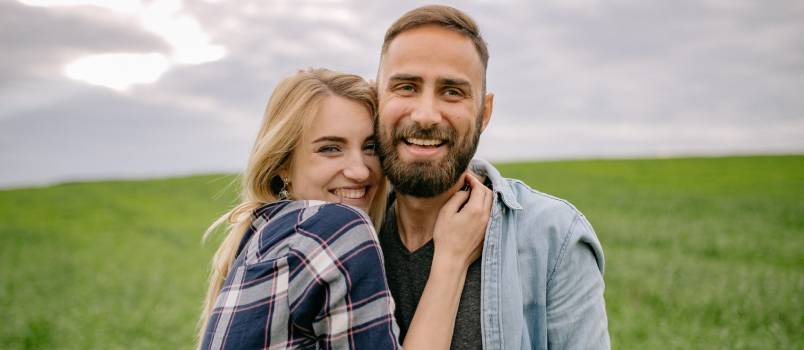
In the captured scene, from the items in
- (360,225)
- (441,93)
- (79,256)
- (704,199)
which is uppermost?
(441,93)

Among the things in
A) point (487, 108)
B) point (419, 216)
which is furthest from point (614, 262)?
point (419, 216)

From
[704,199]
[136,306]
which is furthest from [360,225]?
[704,199]

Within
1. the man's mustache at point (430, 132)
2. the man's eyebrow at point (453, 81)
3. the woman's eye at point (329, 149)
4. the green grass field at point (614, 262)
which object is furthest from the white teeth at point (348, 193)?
the green grass field at point (614, 262)

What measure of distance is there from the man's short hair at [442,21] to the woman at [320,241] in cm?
45

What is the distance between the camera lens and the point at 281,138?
124 inches

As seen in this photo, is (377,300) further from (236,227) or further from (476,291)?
(236,227)

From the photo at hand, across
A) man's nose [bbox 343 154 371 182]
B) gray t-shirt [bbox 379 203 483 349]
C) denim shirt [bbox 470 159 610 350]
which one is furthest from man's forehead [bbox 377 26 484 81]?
gray t-shirt [bbox 379 203 483 349]

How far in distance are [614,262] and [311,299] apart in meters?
12.1

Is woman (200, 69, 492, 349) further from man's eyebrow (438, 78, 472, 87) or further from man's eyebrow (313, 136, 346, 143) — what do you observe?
man's eyebrow (438, 78, 472, 87)

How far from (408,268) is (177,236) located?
23161 millimetres

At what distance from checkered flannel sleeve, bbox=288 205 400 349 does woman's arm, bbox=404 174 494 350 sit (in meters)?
0.24

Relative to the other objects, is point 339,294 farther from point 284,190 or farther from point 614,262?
point 614,262

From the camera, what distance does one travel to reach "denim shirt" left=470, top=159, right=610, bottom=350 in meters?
2.52

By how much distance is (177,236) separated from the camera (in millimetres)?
24031
